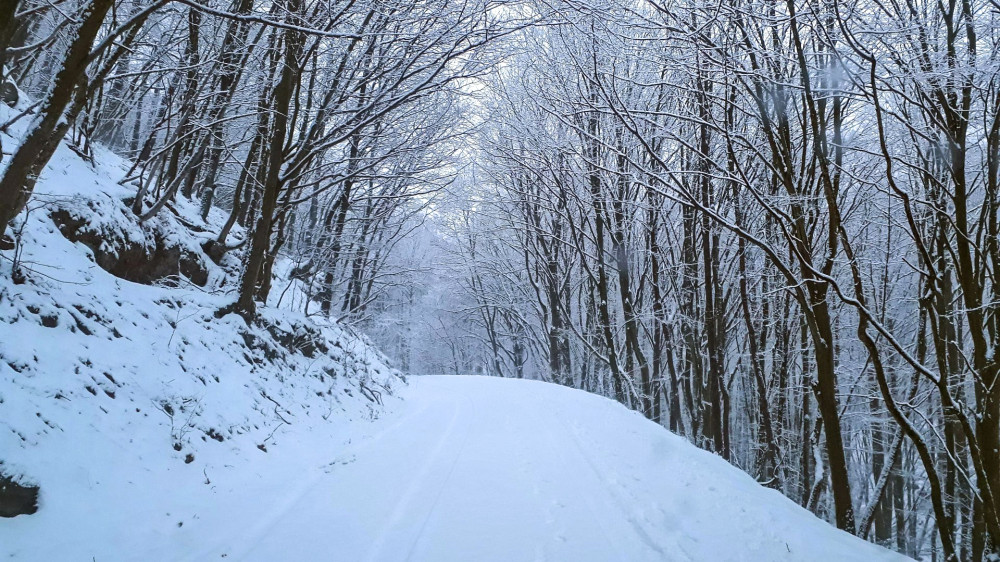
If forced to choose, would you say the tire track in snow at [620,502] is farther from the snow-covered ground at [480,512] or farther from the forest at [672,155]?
the forest at [672,155]

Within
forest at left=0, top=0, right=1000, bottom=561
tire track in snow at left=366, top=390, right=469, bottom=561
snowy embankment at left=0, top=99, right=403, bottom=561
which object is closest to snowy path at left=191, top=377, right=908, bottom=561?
tire track in snow at left=366, top=390, right=469, bottom=561

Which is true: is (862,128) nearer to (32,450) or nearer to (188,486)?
(188,486)

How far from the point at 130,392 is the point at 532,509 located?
4208 millimetres

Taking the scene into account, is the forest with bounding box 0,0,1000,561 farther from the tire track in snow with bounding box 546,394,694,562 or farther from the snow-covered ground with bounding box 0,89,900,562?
the tire track in snow with bounding box 546,394,694,562

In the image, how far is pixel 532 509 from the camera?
482cm

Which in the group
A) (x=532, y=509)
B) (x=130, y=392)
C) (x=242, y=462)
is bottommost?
(x=532, y=509)

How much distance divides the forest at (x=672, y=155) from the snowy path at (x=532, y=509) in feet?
6.30

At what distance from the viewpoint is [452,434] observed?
8273 millimetres

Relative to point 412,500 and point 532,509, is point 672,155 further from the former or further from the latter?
point 412,500

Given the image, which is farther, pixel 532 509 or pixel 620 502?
pixel 620 502

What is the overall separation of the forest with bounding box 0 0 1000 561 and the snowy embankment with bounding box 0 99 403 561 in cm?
52

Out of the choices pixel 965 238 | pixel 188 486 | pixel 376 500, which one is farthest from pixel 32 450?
pixel 965 238

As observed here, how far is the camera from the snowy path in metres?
3.92

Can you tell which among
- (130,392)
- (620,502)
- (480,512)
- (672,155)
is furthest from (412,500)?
(672,155)
